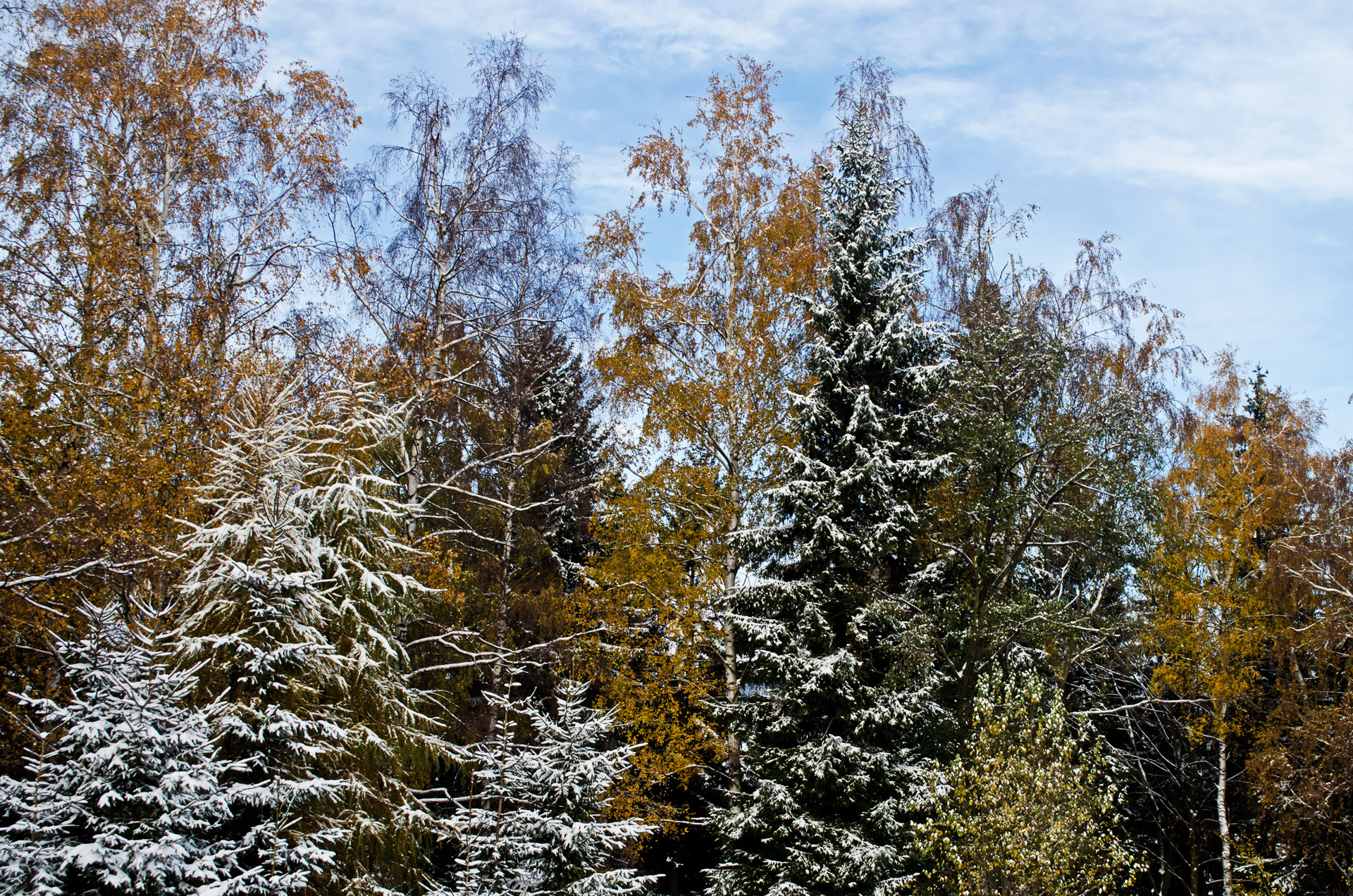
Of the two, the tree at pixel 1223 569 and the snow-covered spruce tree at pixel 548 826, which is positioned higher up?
the tree at pixel 1223 569

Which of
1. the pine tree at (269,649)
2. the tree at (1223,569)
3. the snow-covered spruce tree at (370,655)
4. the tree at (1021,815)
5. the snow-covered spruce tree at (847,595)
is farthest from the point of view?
the tree at (1223,569)

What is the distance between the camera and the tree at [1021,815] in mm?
11297

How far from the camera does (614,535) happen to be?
1659cm

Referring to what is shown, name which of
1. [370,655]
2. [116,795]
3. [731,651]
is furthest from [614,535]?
[116,795]

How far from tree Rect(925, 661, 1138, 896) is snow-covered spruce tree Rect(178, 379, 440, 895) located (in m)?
6.85

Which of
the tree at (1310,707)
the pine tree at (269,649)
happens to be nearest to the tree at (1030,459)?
the tree at (1310,707)

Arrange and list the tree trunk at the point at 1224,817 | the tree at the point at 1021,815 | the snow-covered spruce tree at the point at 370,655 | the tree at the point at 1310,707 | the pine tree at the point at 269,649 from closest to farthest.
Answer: the pine tree at the point at 269,649, the snow-covered spruce tree at the point at 370,655, the tree at the point at 1021,815, the tree at the point at 1310,707, the tree trunk at the point at 1224,817

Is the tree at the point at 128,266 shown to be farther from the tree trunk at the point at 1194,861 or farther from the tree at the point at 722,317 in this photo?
the tree trunk at the point at 1194,861

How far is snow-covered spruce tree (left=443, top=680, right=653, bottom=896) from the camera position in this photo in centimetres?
970

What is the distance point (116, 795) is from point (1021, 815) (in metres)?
9.85

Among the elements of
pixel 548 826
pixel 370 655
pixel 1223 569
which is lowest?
pixel 548 826

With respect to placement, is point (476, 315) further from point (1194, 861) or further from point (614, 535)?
point (1194, 861)

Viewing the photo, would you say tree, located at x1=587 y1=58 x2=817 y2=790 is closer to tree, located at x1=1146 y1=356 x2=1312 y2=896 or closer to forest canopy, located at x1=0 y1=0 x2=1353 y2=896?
forest canopy, located at x1=0 y1=0 x2=1353 y2=896

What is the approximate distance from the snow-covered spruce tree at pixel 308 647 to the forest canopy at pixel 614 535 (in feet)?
0.19
